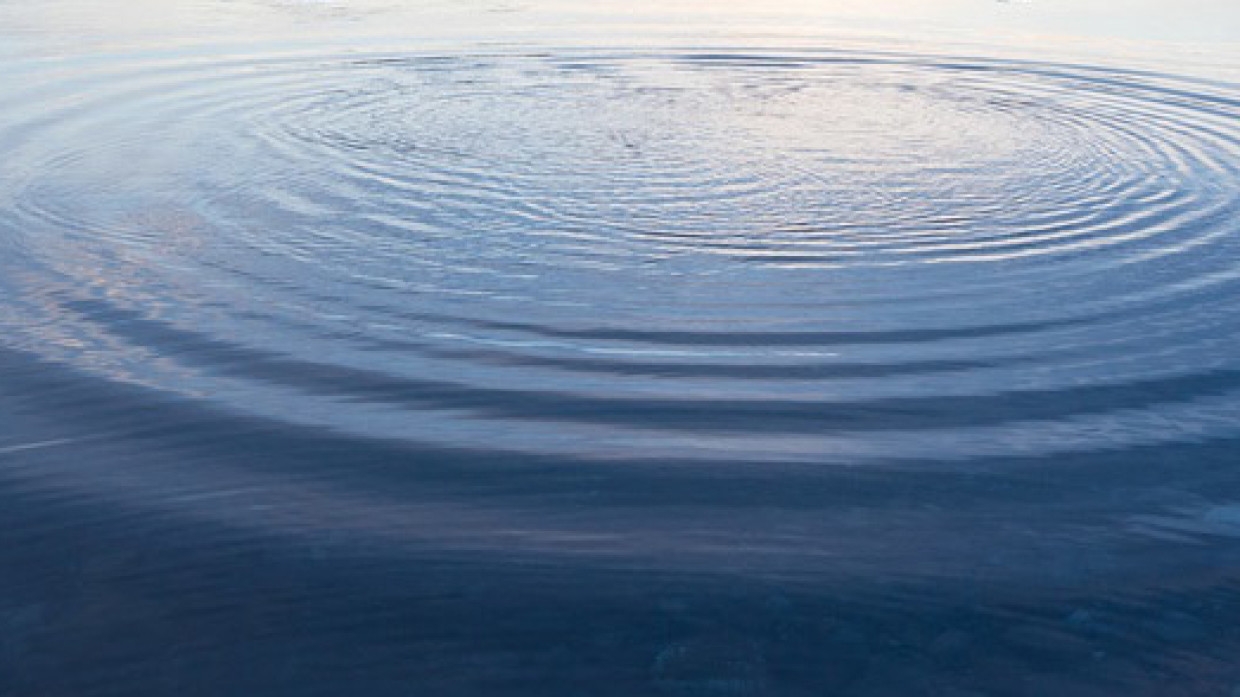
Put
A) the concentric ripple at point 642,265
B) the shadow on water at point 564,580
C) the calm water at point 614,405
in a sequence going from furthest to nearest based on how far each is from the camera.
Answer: the concentric ripple at point 642,265
the calm water at point 614,405
the shadow on water at point 564,580

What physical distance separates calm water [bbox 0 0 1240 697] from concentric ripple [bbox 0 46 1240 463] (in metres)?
0.03

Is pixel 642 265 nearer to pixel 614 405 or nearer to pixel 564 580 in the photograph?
pixel 614 405

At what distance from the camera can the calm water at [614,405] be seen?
4379 mm

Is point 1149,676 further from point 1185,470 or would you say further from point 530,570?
point 530,570

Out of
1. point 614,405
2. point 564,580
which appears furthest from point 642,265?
point 564,580

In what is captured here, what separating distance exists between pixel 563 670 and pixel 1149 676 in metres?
1.84

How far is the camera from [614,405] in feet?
19.8

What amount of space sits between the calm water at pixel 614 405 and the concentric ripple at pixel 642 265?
1.4 inches

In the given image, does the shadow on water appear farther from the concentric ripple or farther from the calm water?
the concentric ripple

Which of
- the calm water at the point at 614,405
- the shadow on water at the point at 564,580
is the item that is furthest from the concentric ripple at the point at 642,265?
the shadow on water at the point at 564,580

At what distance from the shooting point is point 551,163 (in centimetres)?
1016

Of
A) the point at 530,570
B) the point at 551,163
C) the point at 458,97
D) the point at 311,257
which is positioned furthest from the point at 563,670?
the point at 458,97

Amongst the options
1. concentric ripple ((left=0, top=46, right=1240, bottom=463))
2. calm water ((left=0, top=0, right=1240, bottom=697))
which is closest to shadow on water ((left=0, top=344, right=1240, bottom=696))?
calm water ((left=0, top=0, right=1240, bottom=697))

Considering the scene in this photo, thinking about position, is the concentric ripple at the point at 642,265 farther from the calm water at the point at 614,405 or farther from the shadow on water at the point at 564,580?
the shadow on water at the point at 564,580
